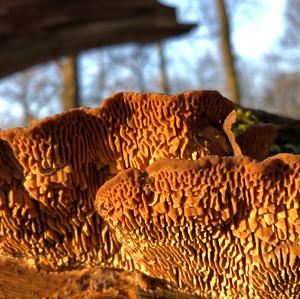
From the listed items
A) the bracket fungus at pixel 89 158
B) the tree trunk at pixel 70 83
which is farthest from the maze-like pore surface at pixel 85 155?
the tree trunk at pixel 70 83

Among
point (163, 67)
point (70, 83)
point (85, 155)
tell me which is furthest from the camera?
point (163, 67)

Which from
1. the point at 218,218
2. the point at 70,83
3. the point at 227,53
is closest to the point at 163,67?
the point at 227,53

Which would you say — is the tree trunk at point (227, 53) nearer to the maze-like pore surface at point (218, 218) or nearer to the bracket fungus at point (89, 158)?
the bracket fungus at point (89, 158)

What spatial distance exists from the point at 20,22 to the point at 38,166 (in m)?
0.73

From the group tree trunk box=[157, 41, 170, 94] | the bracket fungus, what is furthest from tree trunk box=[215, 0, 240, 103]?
the bracket fungus

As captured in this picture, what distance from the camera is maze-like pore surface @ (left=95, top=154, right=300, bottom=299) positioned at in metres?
1.74

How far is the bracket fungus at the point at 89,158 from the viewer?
2055 mm

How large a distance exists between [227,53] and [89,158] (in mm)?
10786

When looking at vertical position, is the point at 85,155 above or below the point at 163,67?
below

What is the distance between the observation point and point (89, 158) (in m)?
2.15

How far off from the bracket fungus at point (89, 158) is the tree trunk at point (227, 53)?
9158mm

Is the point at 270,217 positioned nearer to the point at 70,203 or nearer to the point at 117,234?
the point at 117,234

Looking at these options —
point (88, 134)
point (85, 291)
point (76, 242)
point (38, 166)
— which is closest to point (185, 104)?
point (88, 134)

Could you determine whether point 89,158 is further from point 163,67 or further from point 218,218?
point 163,67
